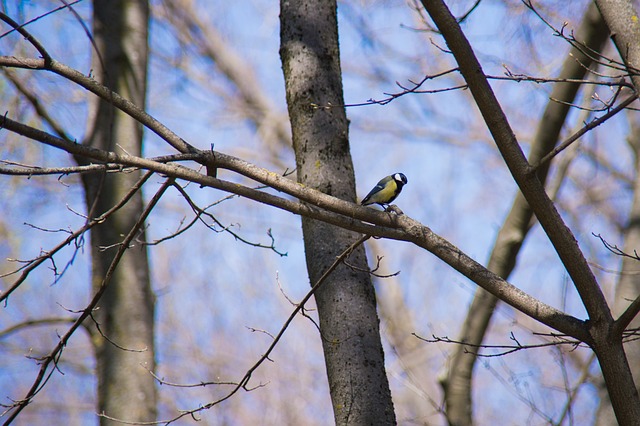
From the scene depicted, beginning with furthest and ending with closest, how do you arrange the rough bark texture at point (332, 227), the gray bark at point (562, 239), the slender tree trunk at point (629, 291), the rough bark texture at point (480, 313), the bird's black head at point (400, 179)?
the bird's black head at point (400, 179)
the rough bark texture at point (480, 313)
the slender tree trunk at point (629, 291)
the rough bark texture at point (332, 227)
the gray bark at point (562, 239)

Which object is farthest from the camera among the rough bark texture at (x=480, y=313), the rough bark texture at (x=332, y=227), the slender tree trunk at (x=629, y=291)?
the rough bark texture at (x=480, y=313)

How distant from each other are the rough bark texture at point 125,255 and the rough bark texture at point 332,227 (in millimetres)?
1181

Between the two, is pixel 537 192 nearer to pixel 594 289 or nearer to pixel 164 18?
pixel 594 289

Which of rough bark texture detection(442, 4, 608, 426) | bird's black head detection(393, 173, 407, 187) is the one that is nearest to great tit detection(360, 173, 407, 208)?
bird's black head detection(393, 173, 407, 187)

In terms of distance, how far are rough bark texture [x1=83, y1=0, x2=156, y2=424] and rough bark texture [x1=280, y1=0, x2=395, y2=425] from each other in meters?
1.18

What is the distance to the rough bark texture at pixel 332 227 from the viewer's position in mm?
2395

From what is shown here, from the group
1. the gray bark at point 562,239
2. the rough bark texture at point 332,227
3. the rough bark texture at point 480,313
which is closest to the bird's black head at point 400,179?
the rough bark texture at point 480,313

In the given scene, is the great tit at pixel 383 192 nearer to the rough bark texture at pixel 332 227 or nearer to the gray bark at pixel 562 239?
the rough bark texture at pixel 332 227

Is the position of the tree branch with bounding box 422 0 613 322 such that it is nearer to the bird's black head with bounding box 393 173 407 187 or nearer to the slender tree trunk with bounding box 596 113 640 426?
the slender tree trunk with bounding box 596 113 640 426

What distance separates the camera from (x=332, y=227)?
8.81ft

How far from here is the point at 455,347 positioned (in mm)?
4332

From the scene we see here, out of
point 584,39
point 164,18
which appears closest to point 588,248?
point 584,39

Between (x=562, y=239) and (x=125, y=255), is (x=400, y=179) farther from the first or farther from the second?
(x=562, y=239)

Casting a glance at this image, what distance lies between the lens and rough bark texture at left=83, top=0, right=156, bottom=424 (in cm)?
369
